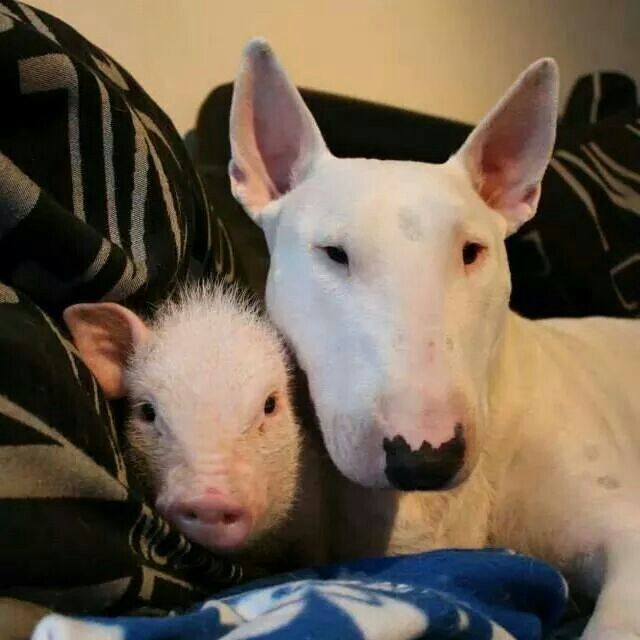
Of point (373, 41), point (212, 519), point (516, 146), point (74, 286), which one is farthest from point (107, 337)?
point (373, 41)

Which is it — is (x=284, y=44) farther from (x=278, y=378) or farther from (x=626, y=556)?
(x=626, y=556)

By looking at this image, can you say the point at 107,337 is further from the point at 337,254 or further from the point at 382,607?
the point at 382,607

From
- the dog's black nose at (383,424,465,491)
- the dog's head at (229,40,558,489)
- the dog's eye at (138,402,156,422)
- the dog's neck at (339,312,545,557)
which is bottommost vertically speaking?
the dog's neck at (339,312,545,557)

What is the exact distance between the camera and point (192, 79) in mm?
1546

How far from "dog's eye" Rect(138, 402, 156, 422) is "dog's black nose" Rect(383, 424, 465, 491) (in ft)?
0.65

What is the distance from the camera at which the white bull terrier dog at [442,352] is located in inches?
28.6

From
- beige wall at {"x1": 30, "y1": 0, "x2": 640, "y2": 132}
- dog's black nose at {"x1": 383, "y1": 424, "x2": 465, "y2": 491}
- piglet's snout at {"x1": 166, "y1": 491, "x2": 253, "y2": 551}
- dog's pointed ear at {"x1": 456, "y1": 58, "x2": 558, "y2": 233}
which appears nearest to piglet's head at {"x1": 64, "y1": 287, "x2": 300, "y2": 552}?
piglet's snout at {"x1": 166, "y1": 491, "x2": 253, "y2": 551}

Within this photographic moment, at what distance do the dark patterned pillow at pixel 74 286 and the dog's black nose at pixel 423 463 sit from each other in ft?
0.50

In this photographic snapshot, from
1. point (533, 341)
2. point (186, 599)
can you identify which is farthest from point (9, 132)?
point (533, 341)

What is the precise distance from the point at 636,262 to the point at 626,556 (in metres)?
0.78

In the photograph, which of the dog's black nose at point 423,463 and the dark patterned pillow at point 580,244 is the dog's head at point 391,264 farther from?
the dark patterned pillow at point 580,244

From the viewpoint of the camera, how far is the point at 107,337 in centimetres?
80

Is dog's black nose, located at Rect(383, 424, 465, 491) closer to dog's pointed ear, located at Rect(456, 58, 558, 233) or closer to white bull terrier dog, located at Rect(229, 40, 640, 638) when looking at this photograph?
white bull terrier dog, located at Rect(229, 40, 640, 638)

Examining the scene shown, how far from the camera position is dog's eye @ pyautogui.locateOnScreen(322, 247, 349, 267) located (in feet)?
2.71
